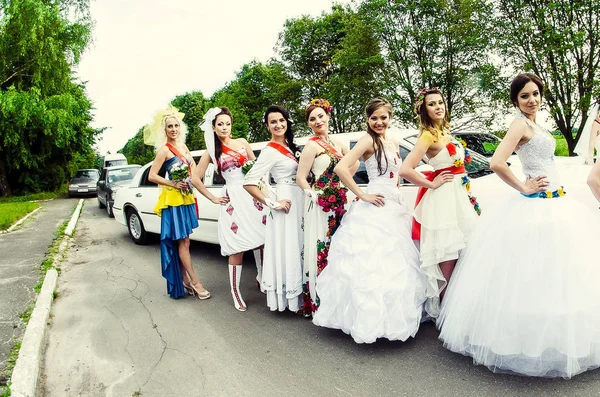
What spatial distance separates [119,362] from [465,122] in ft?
54.1

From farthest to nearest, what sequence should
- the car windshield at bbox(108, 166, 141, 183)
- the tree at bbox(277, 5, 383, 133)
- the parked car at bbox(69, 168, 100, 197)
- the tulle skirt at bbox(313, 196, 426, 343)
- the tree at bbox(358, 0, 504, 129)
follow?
the parked car at bbox(69, 168, 100, 197) → the tree at bbox(277, 5, 383, 133) → the tree at bbox(358, 0, 504, 129) → the car windshield at bbox(108, 166, 141, 183) → the tulle skirt at bbox(313, 196, 426, 343)

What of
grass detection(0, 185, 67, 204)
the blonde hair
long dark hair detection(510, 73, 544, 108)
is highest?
long dark hair detection(510, 73, 544, 108)

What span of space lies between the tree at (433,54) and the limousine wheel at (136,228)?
1177cm

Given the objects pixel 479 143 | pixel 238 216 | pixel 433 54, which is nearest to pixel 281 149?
pixel 238 216

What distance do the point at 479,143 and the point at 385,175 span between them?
9.99 ft

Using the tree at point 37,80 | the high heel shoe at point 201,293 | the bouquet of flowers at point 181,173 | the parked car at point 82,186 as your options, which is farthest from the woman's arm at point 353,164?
the parked car at point 82,186

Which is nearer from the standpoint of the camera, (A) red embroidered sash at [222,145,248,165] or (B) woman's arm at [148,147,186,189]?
(A) red embroidered sash at [222,145,248,165]

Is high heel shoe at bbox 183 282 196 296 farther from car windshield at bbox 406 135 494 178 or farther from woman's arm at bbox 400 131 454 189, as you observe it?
car windshield at bbox 406 135 494 178

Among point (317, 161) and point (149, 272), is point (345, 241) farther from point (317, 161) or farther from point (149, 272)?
point (149, 272)

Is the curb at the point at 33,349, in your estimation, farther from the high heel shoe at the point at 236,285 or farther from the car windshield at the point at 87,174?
the car windshield at the point at 87,174

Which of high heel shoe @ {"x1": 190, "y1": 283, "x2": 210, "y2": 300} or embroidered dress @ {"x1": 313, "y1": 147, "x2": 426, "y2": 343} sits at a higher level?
embroidered dress @ {"x1": 313, "y1": 147, "x2": 426, "y2": 343}

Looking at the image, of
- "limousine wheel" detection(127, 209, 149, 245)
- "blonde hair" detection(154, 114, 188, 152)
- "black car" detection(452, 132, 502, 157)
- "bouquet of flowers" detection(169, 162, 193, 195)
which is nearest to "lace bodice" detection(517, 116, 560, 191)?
"black car" detection(452, 132, 502, 157)

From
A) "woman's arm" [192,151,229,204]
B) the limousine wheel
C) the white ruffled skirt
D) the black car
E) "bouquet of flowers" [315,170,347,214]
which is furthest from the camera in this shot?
the limousine wheel

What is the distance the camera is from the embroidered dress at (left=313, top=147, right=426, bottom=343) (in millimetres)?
3342
